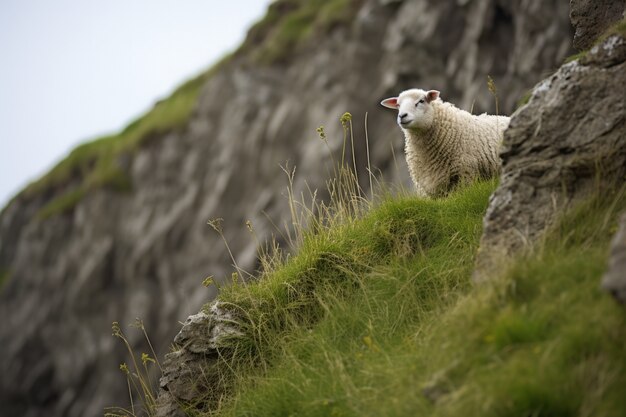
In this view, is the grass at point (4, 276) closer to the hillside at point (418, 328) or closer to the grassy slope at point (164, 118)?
the grassy slope at point (164, 118)

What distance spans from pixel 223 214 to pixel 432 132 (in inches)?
1070

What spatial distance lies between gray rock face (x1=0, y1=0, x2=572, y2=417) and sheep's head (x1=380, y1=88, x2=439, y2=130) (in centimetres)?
1952

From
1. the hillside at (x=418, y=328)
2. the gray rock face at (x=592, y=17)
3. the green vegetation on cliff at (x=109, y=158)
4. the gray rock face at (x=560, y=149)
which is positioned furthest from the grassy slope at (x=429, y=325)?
the green vegetation on cliff at (x=109, y=158)

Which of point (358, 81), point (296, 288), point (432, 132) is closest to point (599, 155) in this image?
point (296, 288)

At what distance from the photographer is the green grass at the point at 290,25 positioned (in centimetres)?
3525

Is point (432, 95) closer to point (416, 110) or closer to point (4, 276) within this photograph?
point (416, 110)

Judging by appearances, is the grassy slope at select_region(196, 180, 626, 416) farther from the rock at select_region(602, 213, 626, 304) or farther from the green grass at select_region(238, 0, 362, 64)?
the green grass at select_region(238, 0, 362, 64)

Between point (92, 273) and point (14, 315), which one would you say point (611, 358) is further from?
Answer: point (14, 315)

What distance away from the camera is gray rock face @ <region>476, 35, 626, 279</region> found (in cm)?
501

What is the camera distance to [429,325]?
5121 millimetres

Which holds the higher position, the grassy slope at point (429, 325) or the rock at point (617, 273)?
the rock at point (617, 273)

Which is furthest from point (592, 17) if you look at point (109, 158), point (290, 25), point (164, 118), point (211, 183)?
point (109, 158)

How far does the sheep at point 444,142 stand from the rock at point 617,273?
4637 millimetres

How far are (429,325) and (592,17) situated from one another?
3.62 metres
